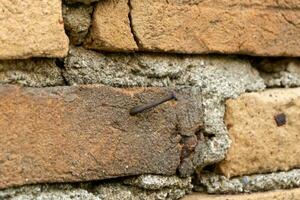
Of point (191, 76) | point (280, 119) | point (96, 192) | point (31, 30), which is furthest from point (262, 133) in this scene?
point (31, 30)

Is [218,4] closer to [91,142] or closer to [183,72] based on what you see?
[183,72]

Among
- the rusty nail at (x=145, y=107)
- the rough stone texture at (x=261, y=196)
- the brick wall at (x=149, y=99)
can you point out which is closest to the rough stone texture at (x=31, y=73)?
the brick wall at (x=149, y=99)

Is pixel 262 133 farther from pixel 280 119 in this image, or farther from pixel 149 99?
pixel 149 99

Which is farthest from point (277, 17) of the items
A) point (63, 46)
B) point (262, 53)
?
point (63, 46)

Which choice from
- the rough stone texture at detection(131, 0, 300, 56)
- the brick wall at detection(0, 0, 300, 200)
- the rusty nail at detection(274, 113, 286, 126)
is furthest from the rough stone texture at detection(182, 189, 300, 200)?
the rough stone texture at detection(131, 0, 300, 56)

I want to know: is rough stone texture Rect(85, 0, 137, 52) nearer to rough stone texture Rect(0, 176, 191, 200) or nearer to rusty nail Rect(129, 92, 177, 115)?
rusty nail Rect(129, 92, 177, 115)

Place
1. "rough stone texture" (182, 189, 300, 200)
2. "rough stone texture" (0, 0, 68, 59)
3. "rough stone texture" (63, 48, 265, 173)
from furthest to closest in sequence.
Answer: "rough stone texture" (182, 189, 300, 200), "rough stone texture" (63, 48, 265, 173), "rough stone texture" (0, 0, 68, 59)

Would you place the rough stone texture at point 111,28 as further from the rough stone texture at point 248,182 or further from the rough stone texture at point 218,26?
the rough stone texture at point 248,182
